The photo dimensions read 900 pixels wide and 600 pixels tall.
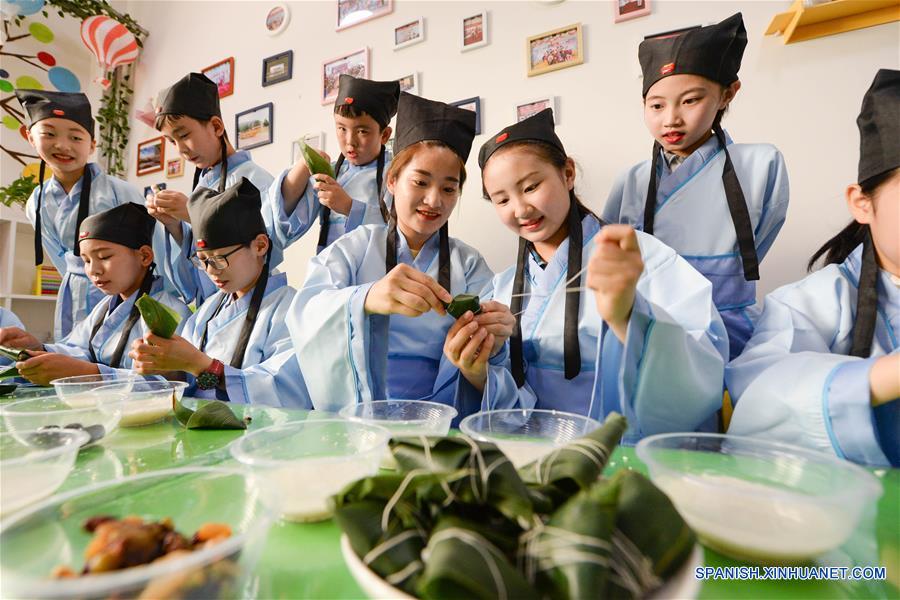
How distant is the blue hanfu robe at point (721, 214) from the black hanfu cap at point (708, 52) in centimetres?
27

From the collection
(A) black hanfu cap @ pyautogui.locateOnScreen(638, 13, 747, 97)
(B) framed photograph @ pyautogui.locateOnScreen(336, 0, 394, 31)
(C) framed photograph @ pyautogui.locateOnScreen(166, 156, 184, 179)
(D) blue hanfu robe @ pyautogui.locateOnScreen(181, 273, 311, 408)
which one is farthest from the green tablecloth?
(C) framed photograph @ pyautogui.locateOnScreen(166, 156, 184, 179)

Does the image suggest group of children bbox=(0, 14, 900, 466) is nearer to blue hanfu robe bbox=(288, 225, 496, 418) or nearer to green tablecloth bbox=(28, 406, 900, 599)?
blue hanfu robe bbox=(288, 225, 496, 418)

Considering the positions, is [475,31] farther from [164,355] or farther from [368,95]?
[164,355]

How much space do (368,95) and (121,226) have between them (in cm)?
160

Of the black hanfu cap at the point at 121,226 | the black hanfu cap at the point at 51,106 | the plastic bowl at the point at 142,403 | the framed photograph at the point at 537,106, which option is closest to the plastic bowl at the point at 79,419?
the plastic bowl at the point at 142,403

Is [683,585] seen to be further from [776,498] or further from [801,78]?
[801,78]

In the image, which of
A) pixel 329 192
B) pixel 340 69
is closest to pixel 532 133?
pixel 329 192

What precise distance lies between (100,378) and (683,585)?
1.89m

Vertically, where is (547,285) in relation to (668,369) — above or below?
above

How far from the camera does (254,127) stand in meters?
4.20

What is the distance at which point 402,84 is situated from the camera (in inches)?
133

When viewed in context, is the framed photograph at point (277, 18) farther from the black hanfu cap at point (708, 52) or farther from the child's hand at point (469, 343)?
the child's hand at point (469, 343)

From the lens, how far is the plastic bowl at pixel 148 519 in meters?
0.37

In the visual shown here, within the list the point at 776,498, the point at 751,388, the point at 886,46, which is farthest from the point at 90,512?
the point at 886,46
